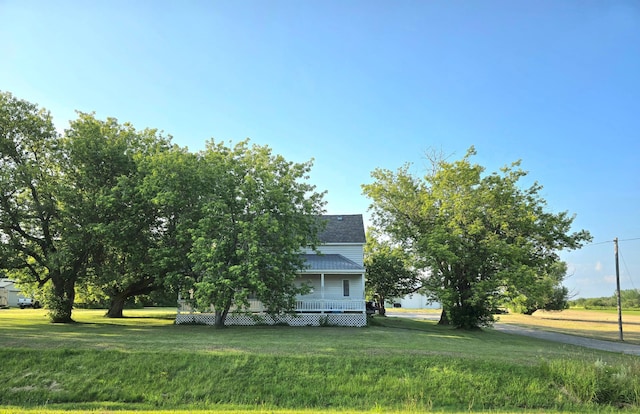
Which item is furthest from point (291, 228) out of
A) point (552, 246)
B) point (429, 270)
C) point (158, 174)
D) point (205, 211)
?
point (552, 246)

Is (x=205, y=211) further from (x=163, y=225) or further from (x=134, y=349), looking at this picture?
(x=134, y=349)

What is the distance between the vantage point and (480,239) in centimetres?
2616

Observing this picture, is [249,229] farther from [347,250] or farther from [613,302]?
[613,302]

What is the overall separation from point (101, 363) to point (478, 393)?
10299 millimetres

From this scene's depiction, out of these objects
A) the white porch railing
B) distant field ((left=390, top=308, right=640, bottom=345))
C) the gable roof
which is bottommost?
distant field ((left=390, top=308, right=640, bottom=345))

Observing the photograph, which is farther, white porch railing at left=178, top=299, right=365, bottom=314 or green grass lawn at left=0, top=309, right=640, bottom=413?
white porch railing at left=178, top=299, right=365, bottom=314

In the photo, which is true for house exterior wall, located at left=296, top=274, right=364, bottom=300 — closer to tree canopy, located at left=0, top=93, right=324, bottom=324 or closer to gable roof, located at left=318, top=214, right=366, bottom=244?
gable roof, located at left=318, top=214, right=366, bottom=244

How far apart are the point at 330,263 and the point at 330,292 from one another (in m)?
2.28

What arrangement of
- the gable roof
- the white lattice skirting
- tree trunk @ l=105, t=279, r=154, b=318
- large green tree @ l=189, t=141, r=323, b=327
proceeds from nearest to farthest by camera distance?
large green tree @ l=189, t=141, r=323, b=327 → the white lattice skirting → tree trunk @ l=105, t=279, r=154, b=318 → the gable roof

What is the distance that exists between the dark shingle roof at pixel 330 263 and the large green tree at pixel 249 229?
3.53 metres

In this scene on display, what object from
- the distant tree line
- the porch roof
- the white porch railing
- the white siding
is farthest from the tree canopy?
the distant tree line

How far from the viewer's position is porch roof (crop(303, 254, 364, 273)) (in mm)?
26781

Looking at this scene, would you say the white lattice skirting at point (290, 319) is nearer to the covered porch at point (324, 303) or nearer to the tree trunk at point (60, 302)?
the covered porch at point (324, 303)

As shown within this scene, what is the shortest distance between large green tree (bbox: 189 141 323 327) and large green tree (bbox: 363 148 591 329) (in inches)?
336
